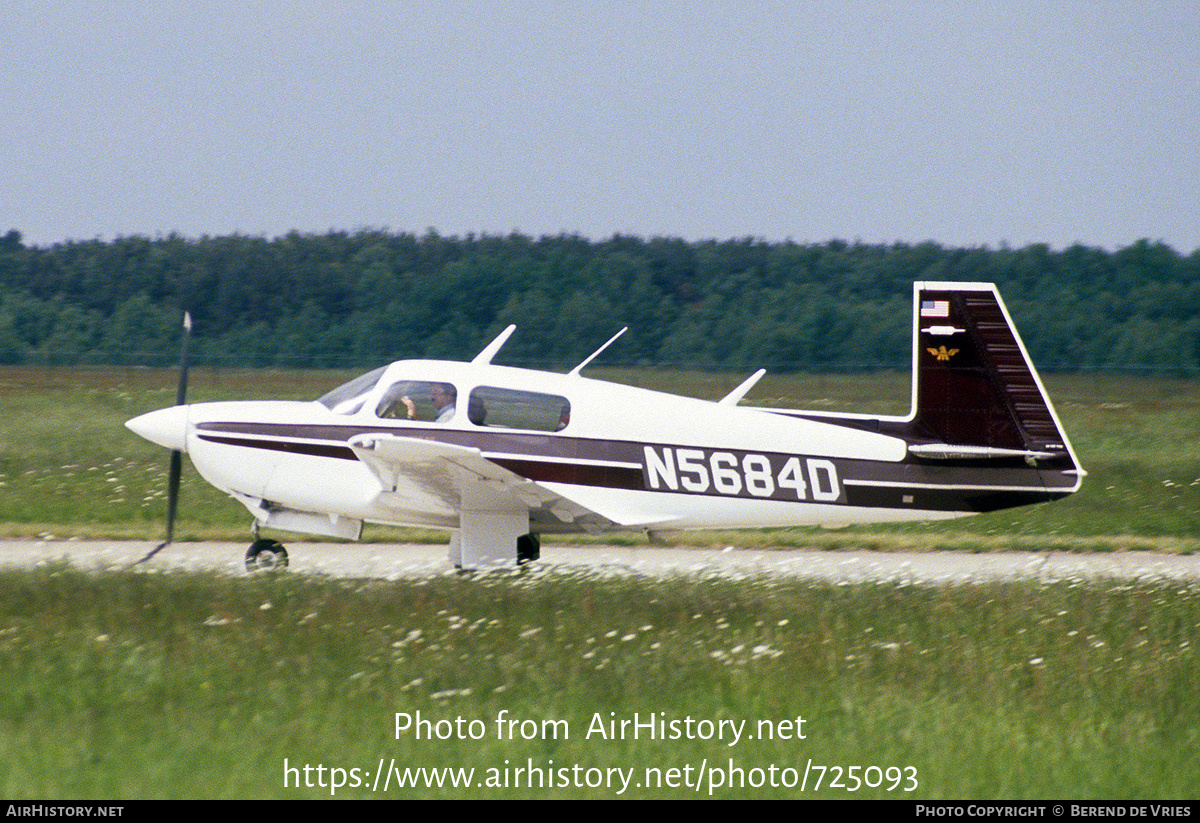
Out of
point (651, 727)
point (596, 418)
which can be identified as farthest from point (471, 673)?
point (596, 418)

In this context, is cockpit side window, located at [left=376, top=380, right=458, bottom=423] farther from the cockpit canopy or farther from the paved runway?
the paved runway

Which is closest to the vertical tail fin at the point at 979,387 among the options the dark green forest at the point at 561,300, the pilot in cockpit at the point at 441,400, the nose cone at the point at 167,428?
the pilot in cockpit at the point at 441,400

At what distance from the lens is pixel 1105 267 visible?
53.7 metres

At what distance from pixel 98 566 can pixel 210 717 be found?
14.0 ft

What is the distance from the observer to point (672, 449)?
1020 centimetres

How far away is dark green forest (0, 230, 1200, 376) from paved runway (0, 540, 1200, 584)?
64.2ft

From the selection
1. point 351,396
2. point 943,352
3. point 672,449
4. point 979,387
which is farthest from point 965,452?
point 351,396

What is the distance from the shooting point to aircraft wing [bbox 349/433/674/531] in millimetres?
9391

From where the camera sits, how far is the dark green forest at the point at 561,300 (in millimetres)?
42406

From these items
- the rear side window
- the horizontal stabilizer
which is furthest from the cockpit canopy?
the horizontal stabilizer

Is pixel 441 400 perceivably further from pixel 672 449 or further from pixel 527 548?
pixel 672 449

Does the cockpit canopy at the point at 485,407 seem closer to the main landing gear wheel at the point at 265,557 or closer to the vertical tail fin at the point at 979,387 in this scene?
the main landing gear wheel at the point at 265,557

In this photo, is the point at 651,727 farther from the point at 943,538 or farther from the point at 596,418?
the point at 943,538

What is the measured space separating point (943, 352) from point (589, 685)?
489cm
